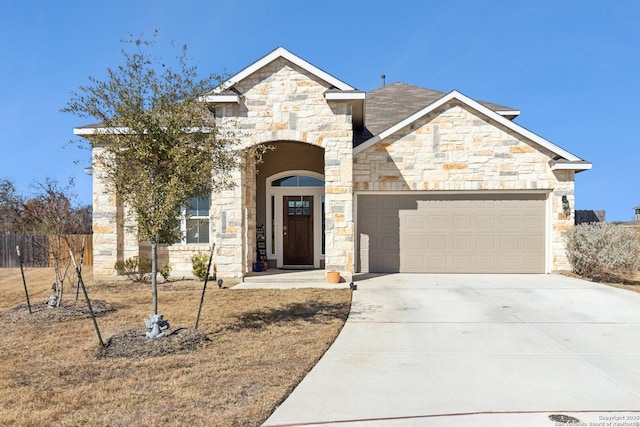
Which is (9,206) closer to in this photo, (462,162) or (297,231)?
(297,231)

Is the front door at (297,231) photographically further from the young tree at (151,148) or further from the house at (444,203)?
the young tree at (151,148)

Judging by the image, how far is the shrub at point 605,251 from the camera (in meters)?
11.2

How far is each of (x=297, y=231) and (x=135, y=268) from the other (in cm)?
494

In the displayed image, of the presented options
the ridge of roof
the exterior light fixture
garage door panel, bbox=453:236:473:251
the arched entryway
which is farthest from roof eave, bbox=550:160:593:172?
the arched entryway

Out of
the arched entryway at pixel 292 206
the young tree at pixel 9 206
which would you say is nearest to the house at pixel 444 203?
the arched entryway at pixel 292 206

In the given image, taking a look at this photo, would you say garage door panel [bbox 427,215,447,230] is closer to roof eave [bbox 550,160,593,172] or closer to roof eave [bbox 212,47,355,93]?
roof eave [bbox 550,160,593,172]

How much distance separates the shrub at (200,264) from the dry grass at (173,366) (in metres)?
2.67

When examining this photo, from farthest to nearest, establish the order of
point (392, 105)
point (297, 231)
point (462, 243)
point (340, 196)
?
point (392, 105), point (297, 231), point (462, 243), point (340, 196)

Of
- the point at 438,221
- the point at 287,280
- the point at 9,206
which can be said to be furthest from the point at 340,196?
the point at 9,206

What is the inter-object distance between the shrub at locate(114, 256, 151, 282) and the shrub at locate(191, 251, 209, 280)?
1286 mm

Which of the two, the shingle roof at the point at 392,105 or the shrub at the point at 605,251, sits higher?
the shingle roof at the point at 392,105

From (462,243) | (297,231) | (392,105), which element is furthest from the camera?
(392,105)

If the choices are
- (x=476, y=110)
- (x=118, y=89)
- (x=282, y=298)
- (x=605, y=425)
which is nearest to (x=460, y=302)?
(x=282, y=298)

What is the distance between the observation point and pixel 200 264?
11648 mm
